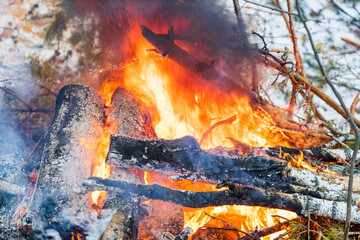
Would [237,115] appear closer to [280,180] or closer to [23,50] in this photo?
[280,180]

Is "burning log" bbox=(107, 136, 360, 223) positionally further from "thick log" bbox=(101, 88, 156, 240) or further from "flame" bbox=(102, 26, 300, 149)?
"flame" bbox=(102, 26, 300, 149)

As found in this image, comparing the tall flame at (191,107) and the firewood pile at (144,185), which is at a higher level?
the tall flame at (191,107)

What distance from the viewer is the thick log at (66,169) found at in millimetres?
1690

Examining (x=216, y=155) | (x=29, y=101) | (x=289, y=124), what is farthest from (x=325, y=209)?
(x=29, y=101)

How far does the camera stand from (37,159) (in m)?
2.30

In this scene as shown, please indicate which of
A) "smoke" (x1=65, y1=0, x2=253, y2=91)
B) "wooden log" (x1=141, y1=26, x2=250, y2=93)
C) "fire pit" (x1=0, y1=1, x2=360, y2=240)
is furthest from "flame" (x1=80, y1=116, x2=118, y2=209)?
"smoke" (x1=65, y1=0, x2=253, y2=91)

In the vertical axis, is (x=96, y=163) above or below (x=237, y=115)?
below

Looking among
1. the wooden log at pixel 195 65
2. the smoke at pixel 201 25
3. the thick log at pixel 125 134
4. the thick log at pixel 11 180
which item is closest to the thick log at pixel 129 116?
the thick log at pixel 125 134

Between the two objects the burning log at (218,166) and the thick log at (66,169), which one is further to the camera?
the burning log at (218,166)

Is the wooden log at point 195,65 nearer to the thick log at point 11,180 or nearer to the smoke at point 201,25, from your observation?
the smoke at point 201,25

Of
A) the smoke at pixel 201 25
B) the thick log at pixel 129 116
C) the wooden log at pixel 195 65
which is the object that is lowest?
the thick log at pixel 129 116

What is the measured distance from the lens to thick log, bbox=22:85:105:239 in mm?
1690

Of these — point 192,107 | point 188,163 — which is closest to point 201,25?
point 192,107

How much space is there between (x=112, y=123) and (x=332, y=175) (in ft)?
5.91
